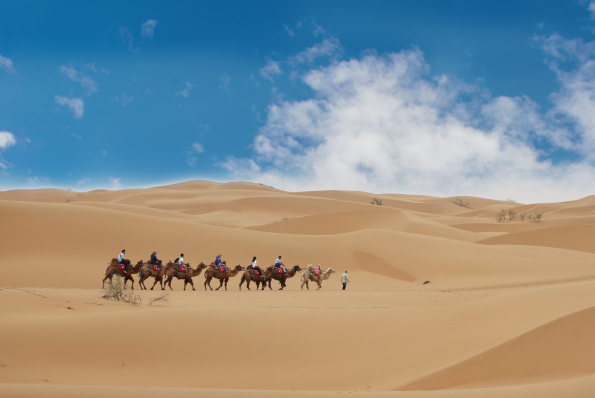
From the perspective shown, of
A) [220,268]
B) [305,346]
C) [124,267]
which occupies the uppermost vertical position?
[124,267]

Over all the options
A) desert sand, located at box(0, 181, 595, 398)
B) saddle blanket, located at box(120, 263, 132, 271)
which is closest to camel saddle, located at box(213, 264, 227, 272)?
saddle blanket, located at box(120, 263, 132, 271)

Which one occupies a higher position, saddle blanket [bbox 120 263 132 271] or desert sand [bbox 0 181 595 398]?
saddle blanket [bbox 120 263 132 271]

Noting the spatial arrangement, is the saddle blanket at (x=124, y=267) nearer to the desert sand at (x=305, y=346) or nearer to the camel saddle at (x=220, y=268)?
the desert sand at (x=305, y=346)

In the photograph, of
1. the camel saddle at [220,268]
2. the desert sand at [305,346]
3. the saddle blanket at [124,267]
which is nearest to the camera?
the desert sand at [305,346]

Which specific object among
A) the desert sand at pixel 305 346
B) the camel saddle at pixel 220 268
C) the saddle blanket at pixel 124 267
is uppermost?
the saddle blanket at pixel 124 267

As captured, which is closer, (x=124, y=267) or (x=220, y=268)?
(x=124, y=267)

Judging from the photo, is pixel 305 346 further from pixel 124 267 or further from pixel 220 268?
pixel 220 268

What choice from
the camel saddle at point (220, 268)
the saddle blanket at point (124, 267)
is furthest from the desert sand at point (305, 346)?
the camel saddle at point (220, 268)

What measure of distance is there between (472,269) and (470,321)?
17.2m

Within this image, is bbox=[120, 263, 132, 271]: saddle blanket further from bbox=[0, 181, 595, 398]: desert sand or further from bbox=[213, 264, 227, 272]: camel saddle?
bbox=[213, 264, 227, 272]: camel saddle

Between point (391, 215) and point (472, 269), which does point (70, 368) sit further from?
point (391, 215)

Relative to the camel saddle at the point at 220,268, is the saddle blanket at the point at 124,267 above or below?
above

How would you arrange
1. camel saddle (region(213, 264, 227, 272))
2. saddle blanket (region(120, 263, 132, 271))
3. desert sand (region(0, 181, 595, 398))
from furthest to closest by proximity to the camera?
camel saddle (region(213, 264, 227, 272)), saddle blanket (region(120, 263, 132, 271)), desert sand (region(0, 181, 595, 398))

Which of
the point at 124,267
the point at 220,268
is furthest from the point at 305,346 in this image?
the point at 220,268
